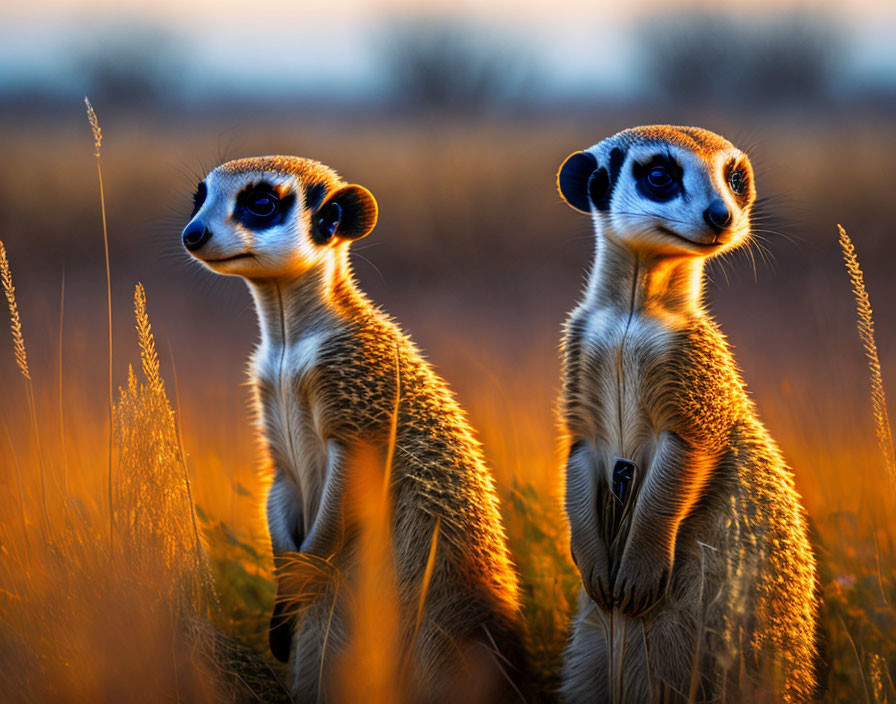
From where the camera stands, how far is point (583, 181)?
102 inches

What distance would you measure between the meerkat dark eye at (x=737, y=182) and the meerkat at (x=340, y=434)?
1036 millimetres

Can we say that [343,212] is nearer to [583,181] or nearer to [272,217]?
[272,217]

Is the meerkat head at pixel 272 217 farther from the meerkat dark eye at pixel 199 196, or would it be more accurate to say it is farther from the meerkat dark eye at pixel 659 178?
the meerkat dark eye at pixel 659 178

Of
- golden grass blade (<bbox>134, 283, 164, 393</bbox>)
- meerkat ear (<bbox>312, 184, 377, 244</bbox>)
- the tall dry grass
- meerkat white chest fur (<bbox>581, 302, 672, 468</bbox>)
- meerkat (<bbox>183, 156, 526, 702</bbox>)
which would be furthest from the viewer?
meerkat ear (<bbox>312, 184, 377, 244</bbox>)

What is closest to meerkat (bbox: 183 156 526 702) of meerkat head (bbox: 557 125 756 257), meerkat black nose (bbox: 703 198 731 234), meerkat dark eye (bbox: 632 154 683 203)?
meerkat head (bbox: 557 125 756 257)

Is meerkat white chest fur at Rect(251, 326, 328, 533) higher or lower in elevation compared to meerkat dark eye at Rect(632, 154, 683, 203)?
lower

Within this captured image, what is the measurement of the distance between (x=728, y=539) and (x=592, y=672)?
557 mm

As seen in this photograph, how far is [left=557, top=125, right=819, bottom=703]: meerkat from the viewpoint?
2471 millimetres

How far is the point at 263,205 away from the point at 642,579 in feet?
4.96

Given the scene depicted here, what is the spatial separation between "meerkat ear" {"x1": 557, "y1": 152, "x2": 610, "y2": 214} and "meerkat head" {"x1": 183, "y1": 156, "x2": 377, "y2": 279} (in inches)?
22.9

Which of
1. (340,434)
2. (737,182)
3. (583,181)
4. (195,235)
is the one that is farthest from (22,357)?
(737,182)

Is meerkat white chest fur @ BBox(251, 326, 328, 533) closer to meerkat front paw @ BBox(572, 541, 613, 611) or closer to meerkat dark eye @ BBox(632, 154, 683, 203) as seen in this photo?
meerkat front paw @ BBox(572, 541, 613, 611)

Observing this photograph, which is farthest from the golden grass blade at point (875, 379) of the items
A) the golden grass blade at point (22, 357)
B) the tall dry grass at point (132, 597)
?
the golden grass blade at point (22, 357)

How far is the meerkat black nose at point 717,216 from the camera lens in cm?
230
